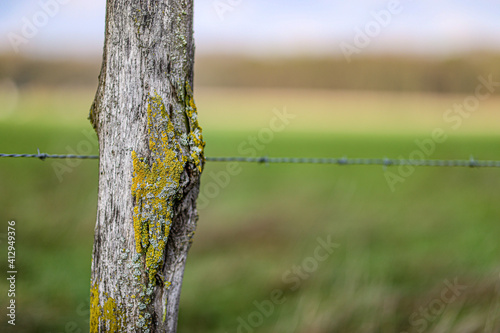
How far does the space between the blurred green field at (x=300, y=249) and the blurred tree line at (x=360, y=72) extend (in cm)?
1862

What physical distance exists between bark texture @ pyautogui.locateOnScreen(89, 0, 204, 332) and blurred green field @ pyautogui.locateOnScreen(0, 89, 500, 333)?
1370 millimetres

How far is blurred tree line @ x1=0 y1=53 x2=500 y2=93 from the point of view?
89.0 feet

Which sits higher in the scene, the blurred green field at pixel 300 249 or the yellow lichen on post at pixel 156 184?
the yellow lichen on post at pixel 156 184

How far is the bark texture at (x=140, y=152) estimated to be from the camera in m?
1.54

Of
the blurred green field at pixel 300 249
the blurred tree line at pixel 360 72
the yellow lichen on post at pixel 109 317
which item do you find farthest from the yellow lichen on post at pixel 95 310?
the blurred tree line at pixel 360 72

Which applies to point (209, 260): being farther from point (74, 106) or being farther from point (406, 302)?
point (74, 106)

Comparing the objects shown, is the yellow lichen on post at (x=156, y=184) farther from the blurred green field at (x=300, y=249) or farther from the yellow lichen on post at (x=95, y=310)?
the blurred green field at (x=300, y=249)

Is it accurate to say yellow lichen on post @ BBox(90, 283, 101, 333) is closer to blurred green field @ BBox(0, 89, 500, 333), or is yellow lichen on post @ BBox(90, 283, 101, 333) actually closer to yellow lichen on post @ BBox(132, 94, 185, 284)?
yellow lichen on post @ BBox(132, 94, 185, 284)

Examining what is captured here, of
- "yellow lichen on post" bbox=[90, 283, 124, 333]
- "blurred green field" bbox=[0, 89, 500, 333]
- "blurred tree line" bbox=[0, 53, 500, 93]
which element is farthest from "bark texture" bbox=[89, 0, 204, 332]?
"blurred tree line" bbox=[0, 53, 500, 93]

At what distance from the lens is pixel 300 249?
442 centimetres

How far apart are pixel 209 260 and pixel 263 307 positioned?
4.18 ft

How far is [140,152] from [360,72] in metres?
33.6

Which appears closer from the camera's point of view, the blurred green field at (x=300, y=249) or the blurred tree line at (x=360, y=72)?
the blurred green field at (x=300, y=249)

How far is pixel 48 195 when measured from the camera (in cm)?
587
